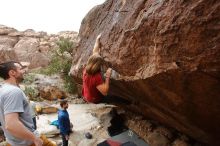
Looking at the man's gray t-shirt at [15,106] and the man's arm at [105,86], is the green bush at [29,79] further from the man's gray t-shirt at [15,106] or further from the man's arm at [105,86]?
the man's gray t-shirt at [15,106]

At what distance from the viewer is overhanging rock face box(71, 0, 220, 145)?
3916mm

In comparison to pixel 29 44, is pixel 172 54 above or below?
above

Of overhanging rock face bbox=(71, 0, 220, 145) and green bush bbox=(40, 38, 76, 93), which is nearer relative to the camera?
overhanging rock face bbox=(71, 0, 220, 145)

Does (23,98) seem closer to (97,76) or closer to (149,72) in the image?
(149,72)

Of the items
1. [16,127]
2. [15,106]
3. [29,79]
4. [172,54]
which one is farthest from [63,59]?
[16,127]

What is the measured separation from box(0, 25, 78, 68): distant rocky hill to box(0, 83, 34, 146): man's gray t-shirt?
22415 mm

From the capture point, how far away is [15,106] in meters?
3.79

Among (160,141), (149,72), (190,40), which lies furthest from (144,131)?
(190,40)

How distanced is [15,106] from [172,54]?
6.97 feet

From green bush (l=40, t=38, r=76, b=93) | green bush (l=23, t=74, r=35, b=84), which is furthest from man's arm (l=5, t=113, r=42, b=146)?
green bush (l=23, t=74, r=35, b=84)

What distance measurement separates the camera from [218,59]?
3.87m

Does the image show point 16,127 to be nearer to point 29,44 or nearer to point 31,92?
point 31,92

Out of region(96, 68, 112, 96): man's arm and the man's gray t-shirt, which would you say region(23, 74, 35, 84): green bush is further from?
the man's gray t-shirt

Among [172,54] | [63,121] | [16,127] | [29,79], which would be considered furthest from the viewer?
[29,79]
